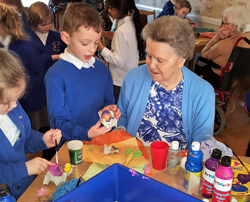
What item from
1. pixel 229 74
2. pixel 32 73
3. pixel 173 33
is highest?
pixel 173 33

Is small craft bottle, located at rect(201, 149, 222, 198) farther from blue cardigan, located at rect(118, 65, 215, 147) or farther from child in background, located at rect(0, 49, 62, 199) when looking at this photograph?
child in background, located at rect(0, 49, 62, 199)

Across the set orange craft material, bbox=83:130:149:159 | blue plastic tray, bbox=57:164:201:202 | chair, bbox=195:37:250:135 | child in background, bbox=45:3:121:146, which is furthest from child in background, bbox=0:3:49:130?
chair, bbox=195:37:250:135

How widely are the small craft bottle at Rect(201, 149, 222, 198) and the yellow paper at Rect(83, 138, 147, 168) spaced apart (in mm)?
354

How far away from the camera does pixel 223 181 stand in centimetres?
108

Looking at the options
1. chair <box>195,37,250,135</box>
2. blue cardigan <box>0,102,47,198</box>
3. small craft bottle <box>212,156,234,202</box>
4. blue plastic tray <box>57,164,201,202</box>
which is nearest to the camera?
blue plastic tray <box>57,164,201,202</box>

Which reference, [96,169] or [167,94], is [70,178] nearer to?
[96,169]

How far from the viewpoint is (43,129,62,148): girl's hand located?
148 centimetres

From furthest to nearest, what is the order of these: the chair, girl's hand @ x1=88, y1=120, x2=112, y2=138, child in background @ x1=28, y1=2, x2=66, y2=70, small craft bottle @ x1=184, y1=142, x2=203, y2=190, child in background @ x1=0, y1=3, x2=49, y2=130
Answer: the chair
child in background @ x1=28, y1=2, x2=66, y2=70
child in background @ x1=0, y1=3, x2=49, y2=130
girl's hand @ x1=88, y1=120, x2=112, y2=138
small craft bottle @ x1=184, y1=142, x2=203, y2=190

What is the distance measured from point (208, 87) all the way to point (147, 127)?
48 cm

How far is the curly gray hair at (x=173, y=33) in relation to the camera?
1635 mm

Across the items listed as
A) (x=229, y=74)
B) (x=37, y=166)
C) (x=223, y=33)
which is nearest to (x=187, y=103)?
(x=37, y=166)

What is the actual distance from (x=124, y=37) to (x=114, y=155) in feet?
5.27

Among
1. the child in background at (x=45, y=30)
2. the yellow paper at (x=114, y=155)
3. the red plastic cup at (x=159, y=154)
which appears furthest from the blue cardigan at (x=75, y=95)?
the child in background at (x=45, y=30)

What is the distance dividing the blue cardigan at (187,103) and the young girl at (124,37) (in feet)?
3.02
